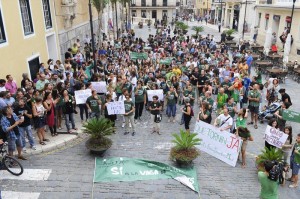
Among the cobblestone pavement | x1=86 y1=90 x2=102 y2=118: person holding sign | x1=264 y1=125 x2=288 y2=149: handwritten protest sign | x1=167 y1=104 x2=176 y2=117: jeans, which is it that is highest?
x1=86 y1=90 x2=102 y2=118: person holding sign

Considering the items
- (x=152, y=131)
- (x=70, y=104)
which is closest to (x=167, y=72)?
(x=152, y=131)

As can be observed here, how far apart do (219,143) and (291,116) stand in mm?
2994

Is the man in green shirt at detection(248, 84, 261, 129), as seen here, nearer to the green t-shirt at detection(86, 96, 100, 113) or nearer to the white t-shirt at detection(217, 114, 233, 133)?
the white t-shirt at detection(217, 114, 233, 133)

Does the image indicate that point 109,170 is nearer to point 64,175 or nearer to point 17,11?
point 64,175

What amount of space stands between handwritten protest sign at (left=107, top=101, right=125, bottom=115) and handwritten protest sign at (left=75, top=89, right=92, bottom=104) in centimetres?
123

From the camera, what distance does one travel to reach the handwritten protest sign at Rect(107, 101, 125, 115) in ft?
38.4

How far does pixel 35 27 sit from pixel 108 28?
2521 centimetres

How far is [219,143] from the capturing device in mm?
10180

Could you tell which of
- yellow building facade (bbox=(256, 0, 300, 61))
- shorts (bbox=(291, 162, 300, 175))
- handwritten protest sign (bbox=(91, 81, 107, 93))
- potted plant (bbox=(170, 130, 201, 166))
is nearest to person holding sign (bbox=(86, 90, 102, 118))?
handwritten protest sign (bbox=(91, 81, 107, 93))

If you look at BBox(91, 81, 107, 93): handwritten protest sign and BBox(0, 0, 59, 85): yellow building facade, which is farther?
BBox(91, 81, 107, 93): handwritten protest sign

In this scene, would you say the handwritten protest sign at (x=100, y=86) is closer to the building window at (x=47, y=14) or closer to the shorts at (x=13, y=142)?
the shorts at (x=13, y=142)

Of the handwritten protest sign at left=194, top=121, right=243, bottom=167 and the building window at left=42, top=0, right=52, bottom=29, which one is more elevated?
the building window at left=42, top=0, right=52, bottom=29

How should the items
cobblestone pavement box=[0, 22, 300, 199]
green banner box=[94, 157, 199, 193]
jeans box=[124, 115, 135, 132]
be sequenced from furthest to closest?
jeans box=[124, 115, 135, 132] < green banner box=[94, 157, 199, 193] < cobblestone pavement box=[0, 22, 300, 199]

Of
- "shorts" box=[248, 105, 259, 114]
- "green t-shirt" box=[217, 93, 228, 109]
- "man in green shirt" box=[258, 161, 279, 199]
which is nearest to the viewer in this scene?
"man in green shirt" box=[258, 161, 279, 199]
